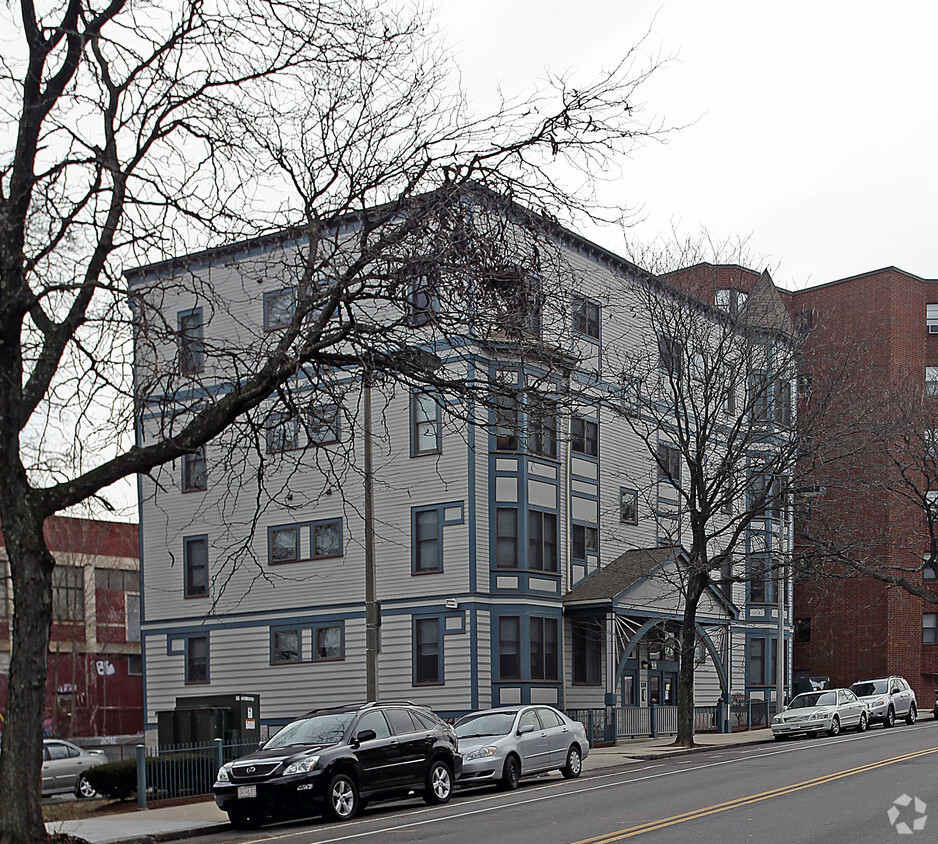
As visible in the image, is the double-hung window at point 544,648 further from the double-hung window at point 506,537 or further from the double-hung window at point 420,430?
the double-hung window at point 420,430

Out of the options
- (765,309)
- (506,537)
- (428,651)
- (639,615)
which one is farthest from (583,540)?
(765,309)

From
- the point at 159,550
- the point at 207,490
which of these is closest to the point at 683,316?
the point at 207,490

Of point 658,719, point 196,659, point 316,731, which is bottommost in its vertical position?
point 658,719

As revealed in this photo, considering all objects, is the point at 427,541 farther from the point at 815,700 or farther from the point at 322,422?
the point at 322,422

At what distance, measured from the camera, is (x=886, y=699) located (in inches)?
1618

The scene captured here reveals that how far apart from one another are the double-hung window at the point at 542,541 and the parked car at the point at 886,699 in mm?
11587

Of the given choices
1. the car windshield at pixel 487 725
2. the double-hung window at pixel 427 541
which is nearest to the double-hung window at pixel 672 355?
the double-hung window at pixel 427 541

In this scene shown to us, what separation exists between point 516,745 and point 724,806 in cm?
600

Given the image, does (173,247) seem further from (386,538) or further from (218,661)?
(218,661)

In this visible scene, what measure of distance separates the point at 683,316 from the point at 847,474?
1141cm

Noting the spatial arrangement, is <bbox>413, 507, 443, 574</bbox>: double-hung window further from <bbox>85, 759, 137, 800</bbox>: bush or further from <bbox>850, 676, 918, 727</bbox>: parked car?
<bbox>85, 759, 137, 800</bbox>: bush

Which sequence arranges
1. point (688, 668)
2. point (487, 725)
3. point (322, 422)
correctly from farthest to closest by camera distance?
1. point (688, 668)
2. point (487, 725)
3. point (322, 422)

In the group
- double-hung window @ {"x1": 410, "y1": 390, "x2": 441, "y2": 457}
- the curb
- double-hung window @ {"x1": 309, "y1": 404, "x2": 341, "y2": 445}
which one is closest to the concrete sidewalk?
the curb

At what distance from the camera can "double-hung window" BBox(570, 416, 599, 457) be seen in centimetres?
3822
